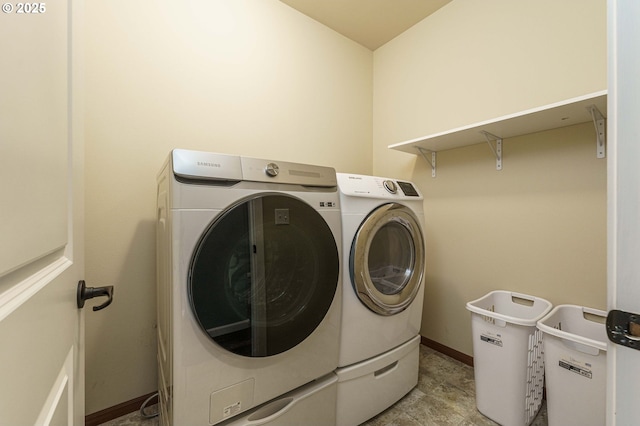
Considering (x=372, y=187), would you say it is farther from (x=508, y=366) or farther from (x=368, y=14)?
(x=368, y=14)

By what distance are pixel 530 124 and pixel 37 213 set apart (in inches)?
73.9

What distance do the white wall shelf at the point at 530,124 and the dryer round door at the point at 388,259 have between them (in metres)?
0.64

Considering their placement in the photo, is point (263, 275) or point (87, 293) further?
point (263, 275)

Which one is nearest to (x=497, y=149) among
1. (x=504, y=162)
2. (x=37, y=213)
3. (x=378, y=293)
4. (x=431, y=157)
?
(x=504, y=162)

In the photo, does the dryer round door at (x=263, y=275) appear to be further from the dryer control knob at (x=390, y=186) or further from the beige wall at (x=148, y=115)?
the beige wall at (x=148, y=115)

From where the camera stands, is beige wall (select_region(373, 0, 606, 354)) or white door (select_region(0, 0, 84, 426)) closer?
white door (select_region(0, 0, 84, 426))

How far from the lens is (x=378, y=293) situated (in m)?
1.24

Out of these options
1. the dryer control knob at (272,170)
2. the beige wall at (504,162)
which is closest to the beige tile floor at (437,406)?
the beige wall at (504,162)

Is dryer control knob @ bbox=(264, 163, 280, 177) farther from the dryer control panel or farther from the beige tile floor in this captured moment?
the beige tile floor

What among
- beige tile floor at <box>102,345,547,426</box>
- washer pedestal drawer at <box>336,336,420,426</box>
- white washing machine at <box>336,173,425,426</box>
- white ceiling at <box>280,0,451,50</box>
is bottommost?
beige tile floor at <box>102,345,547,426</box>

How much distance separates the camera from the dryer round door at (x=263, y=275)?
0.83 meters

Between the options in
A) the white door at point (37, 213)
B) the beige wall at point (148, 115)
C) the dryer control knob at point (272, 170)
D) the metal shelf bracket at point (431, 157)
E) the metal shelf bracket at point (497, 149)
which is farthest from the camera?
the metal shelf bracket at point (431, 157)

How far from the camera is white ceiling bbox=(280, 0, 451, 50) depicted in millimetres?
1848

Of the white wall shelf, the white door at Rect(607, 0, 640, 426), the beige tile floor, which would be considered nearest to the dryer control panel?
the white wall shelf
